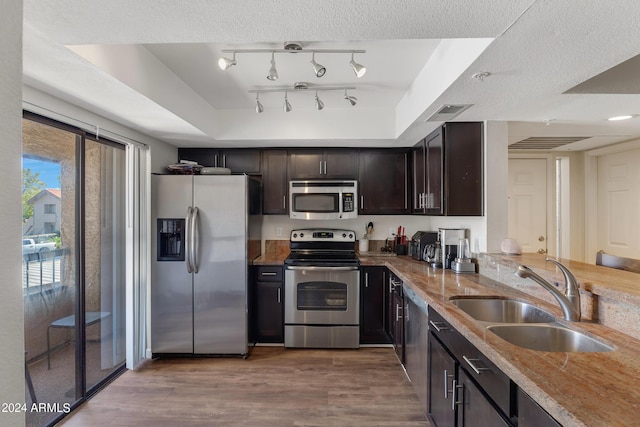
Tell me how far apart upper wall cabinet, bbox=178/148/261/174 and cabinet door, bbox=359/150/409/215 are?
47.6 inches

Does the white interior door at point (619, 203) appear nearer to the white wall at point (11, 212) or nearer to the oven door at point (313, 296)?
the oven door at point (313, 296)

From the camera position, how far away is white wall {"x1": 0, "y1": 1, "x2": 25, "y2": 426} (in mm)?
624

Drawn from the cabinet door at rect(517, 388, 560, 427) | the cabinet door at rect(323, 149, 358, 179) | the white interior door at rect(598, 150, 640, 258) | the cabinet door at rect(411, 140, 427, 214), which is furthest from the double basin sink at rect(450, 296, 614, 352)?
the white interior door at rect(598, 150, 640, 258)

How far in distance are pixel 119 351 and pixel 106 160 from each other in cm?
170

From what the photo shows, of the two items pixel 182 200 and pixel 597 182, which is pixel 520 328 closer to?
pixel 182 200

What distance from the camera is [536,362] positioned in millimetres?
1063

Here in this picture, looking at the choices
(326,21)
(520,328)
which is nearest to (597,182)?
(520,328)

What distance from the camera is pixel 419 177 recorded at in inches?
127

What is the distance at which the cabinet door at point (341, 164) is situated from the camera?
350 centimetres

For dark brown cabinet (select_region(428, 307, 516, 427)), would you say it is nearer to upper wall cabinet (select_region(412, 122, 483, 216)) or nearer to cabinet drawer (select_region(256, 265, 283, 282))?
upper wall cabinet (select_region(412, 122, 483, 216))

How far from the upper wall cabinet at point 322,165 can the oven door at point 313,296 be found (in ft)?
3.42

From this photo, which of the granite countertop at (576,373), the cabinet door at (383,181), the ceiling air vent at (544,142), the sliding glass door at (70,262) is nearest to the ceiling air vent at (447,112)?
the cabinet door at (383,181)

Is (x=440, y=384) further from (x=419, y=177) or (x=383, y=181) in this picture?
(x=383, y=181)

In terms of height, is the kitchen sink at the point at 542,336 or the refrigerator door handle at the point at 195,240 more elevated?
the refrigerator door handle at the point at 195,240
